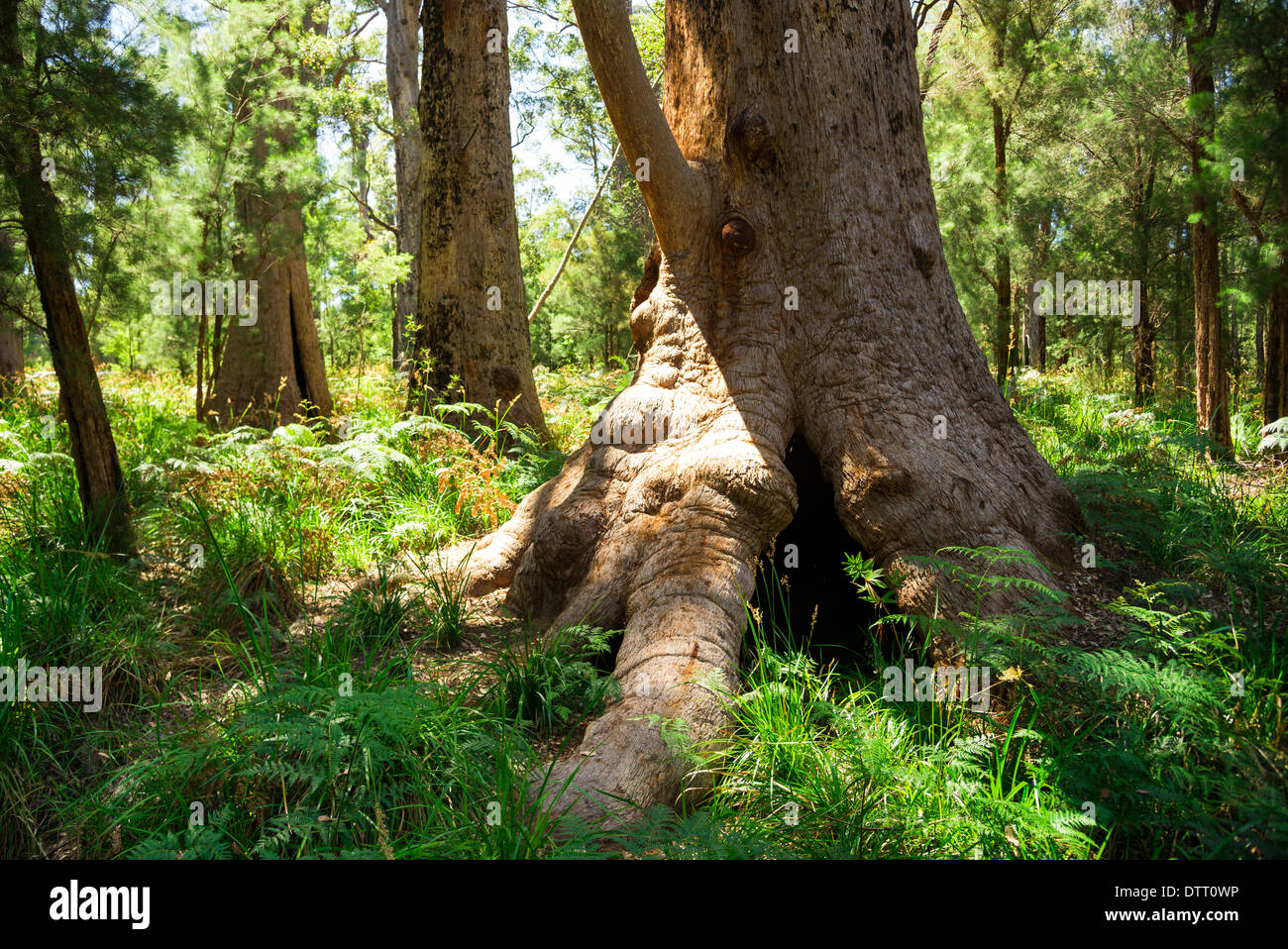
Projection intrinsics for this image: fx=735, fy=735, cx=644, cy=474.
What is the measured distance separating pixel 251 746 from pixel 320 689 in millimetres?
271

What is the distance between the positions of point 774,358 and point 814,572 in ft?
4.11

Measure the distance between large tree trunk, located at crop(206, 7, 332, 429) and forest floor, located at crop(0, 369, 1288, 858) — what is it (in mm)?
3102

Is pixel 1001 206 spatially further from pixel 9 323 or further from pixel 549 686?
pixel 9 323

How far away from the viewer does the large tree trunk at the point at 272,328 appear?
7.29 metres

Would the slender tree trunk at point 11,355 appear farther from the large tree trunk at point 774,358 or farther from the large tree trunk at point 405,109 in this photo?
the large tree trunk at point 774,358

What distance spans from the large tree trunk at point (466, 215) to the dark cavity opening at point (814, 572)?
3.14 m

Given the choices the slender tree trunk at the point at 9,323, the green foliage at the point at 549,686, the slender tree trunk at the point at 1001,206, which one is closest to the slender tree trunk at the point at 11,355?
the slender tree trunk at the point at 9,323

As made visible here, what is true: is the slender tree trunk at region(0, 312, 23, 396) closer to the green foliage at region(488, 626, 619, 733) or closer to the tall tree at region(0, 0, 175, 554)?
the tall tree at region(0, 0, 175, 554)

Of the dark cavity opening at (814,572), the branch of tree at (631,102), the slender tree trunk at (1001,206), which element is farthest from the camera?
the slender tree trunk at (1001,206)

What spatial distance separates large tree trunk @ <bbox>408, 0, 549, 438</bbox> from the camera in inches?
253
